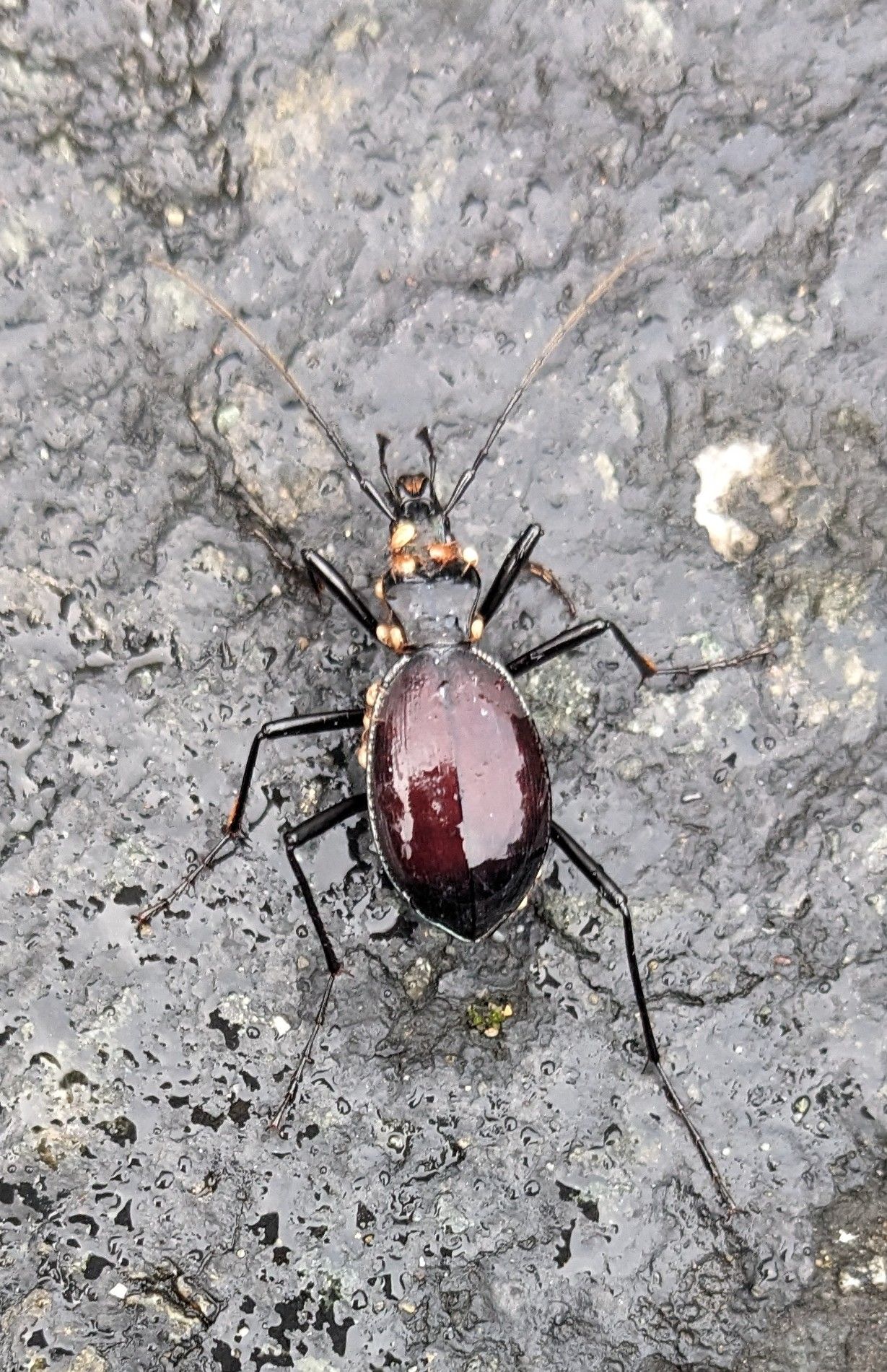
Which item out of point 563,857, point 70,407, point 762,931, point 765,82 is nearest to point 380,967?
point 563,857

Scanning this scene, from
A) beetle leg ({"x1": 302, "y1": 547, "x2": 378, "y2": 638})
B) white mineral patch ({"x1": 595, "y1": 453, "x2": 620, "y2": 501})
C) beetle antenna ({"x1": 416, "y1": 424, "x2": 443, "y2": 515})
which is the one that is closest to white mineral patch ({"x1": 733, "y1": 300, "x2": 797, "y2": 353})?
white mineral patch ({"x1": 595, "y1": 453, "x2": 620, "y2": 501})

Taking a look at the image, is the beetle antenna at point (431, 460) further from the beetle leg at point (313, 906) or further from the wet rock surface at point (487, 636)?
the beetle leg at point (313, 906)

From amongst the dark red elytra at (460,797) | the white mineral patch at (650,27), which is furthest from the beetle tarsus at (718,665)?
the white mineral patch at (650,27)

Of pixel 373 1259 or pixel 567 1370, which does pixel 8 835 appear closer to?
pixel 373 1259

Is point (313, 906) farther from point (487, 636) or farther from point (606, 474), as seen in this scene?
point (606, 474)

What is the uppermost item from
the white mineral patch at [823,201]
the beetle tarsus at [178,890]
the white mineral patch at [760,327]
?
the white mineral patch at [823,201]

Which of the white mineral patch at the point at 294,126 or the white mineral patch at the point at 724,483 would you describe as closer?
the white mineral patch at the point at 294,126

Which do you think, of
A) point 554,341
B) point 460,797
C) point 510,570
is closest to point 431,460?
point 510,570
